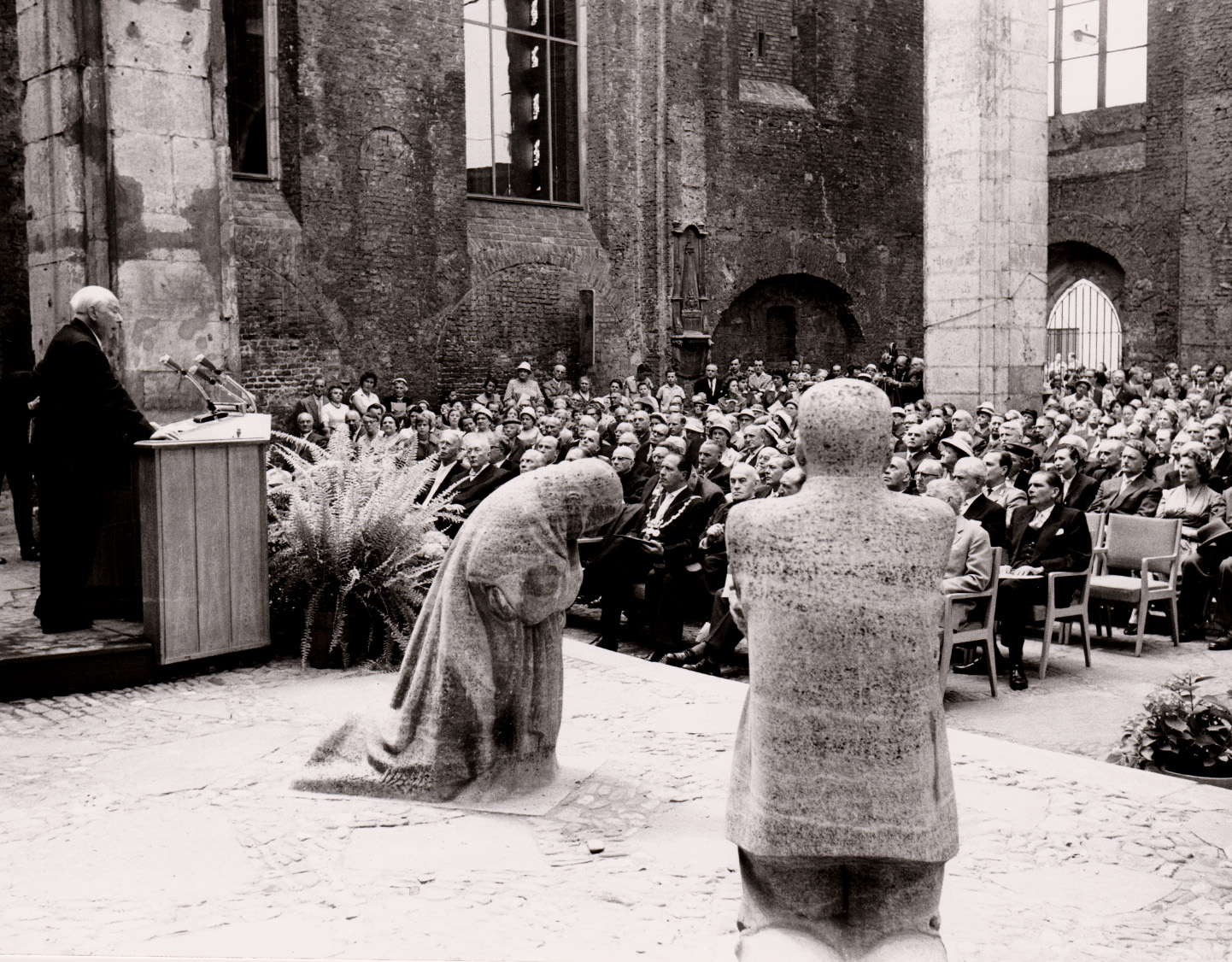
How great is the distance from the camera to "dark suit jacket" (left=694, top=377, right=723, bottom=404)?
19.0 meters

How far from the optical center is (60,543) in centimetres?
661

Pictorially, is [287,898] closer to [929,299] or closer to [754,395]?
[929,299]

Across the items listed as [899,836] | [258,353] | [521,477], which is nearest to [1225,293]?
[258,353]

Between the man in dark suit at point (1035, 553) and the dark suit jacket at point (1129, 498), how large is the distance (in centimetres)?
105

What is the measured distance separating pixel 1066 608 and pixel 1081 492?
183cm

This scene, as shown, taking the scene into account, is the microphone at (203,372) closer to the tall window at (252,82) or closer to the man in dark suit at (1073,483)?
the man in dark suit at (1073,483)

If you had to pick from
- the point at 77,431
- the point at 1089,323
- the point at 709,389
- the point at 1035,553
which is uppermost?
the point at 1089,323

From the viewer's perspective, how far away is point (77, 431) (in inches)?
260

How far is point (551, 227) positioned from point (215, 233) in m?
12.2

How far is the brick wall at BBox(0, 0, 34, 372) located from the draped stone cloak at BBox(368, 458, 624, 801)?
12040 millimetres

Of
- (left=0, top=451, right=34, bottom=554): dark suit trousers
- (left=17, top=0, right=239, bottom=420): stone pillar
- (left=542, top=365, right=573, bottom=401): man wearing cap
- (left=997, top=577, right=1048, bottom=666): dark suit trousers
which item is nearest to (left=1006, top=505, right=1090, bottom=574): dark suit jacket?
(left=997, top=577, right=1048, bottom=666): dark suit trousers

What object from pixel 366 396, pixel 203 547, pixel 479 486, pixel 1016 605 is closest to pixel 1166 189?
pixel 366 396

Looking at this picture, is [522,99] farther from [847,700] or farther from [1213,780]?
[847,700]

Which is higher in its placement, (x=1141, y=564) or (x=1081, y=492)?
(x=1081, y=492)
